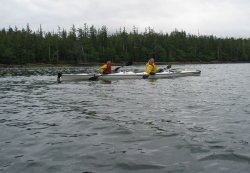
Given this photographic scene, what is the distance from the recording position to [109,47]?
11194 centimetres

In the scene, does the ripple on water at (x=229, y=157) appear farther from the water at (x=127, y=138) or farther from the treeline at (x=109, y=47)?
the treeline at (x=109, y=47)

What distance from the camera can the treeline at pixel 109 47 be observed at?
308 ft

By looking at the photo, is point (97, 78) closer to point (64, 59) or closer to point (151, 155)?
point (151, 155)

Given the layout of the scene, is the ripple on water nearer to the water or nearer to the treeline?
the water

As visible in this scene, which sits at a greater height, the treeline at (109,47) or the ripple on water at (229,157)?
the treeline at (109,47)

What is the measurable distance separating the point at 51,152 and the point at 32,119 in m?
3.94

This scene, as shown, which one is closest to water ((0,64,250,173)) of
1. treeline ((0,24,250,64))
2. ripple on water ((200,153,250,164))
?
ripple on water ((200,153,250,164))

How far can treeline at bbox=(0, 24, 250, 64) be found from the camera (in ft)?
308

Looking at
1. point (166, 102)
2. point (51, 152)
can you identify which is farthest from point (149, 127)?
point (166, 102)

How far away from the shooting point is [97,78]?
90.3 ft

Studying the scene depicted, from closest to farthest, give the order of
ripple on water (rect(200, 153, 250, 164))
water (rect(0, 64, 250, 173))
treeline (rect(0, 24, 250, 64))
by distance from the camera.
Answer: water (rect(0, 64, 250, 173))
ripple on water (rect(200, 153, 250, 164))
treeline (rect(0, 24, 250, 64))

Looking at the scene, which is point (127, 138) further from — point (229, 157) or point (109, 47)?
point (109, 47)

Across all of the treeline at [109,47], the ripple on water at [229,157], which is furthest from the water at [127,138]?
the treeline at [109,47]

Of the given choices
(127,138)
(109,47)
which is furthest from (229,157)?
(109,47)
